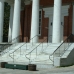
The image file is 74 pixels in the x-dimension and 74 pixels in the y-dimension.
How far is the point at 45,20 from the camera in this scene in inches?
1127

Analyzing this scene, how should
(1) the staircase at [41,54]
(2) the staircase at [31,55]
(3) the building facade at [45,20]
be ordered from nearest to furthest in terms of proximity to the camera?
(1) the staircase at [41,54]
(2) the staircase at [31,55]
(3) the building facade at [45,20]

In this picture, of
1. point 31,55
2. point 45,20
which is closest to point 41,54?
point 31,55

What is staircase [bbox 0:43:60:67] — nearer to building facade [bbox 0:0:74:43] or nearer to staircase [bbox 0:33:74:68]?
staircase [bbox 0:33:74:68]

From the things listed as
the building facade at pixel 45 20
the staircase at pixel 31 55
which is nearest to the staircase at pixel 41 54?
the staircase at pixel 31 55

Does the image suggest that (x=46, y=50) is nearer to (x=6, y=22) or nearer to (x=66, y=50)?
(x=66, y=50)

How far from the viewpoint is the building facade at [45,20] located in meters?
22.0

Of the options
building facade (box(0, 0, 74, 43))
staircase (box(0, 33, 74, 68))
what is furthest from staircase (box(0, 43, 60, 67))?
building facade (box(0, 0, 74, 43))

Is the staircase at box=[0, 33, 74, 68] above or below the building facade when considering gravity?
below

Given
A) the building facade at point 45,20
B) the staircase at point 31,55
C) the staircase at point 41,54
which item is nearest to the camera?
the staircase at point 41,54

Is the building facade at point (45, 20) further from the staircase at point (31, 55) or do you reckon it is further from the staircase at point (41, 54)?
the staircase at point (41, 54)

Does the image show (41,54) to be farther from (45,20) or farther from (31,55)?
(45,20)

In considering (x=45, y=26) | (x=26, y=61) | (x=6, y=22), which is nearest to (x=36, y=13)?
(x=45, y=26)

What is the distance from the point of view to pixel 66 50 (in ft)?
60.6

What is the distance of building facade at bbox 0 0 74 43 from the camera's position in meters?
22.0
